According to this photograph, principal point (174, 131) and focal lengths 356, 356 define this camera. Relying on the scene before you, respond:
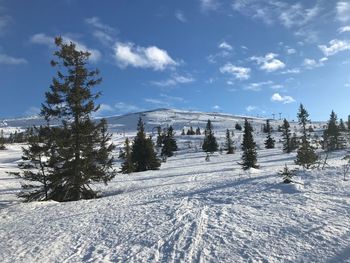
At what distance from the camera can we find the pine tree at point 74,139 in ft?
72.3

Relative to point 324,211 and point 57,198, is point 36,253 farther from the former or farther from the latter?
point 57,198

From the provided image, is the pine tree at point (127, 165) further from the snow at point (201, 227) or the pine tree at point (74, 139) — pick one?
the snow at point (201, 227)

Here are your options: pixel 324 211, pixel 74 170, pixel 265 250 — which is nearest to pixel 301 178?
pixel 324 211

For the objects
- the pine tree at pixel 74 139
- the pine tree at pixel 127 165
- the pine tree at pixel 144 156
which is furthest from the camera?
the pine tree at pixel 144 156

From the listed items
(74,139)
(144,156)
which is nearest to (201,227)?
(74,139)

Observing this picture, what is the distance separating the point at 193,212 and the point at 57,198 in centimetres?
1222

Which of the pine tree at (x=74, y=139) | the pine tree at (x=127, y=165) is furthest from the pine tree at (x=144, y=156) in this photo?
the pine tree at (x=74, y=139)

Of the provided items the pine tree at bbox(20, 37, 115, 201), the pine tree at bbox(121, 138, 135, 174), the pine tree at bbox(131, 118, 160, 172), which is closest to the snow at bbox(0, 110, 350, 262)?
the pine tree at bbox(20, 37, 115, 201)

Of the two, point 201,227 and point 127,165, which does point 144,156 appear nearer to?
point 127,165

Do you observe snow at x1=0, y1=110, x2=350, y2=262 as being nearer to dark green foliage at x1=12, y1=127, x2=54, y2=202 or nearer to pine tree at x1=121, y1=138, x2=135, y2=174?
dark green foliage at x1=12, y1=127, x2=54, y2=202

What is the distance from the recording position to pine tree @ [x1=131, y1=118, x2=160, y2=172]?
164 feet

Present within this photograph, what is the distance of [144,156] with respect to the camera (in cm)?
5062

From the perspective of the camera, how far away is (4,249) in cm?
1138

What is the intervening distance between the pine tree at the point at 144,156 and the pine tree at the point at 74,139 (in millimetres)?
26103
